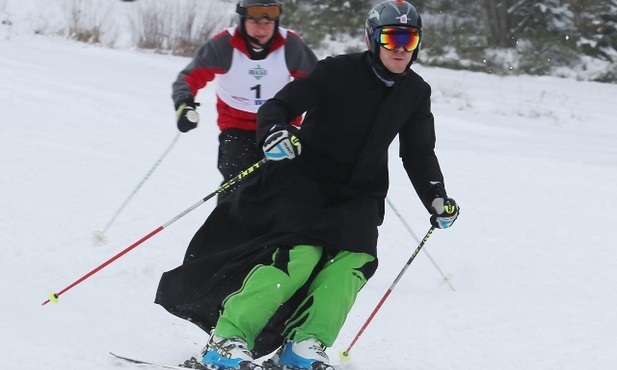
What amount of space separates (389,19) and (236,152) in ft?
5.44

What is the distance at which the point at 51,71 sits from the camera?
12.3 m

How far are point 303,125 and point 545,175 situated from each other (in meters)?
5.58

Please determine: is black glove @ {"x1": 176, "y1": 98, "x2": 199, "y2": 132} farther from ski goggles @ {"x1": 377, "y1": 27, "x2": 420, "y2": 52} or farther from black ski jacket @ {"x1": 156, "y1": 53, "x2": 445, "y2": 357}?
ski goggles @ {"x1": 377, "y1": 27, "x2": 420, "y2": 52}

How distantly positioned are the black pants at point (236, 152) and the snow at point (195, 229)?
0.81 metres

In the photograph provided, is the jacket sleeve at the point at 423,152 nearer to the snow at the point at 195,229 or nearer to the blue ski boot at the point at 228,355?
the snow at the point at 195,229

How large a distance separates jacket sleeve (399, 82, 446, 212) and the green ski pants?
44 centimetres

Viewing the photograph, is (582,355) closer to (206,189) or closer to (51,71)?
(206,189)

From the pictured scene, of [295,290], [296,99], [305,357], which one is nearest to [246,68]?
[296,99]

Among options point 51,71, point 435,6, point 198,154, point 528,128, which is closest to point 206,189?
point 198,154

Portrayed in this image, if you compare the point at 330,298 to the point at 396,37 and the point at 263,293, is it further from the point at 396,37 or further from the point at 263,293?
the point at 396,37

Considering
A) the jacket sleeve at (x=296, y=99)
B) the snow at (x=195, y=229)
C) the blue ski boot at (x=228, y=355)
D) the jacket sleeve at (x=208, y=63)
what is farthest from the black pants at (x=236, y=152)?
the blue ski boot at (x=228, y=355)

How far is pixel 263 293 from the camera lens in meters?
3.63

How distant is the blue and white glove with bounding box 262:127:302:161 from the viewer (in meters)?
3.64

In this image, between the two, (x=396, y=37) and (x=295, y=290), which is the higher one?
(x=396, y=37)
